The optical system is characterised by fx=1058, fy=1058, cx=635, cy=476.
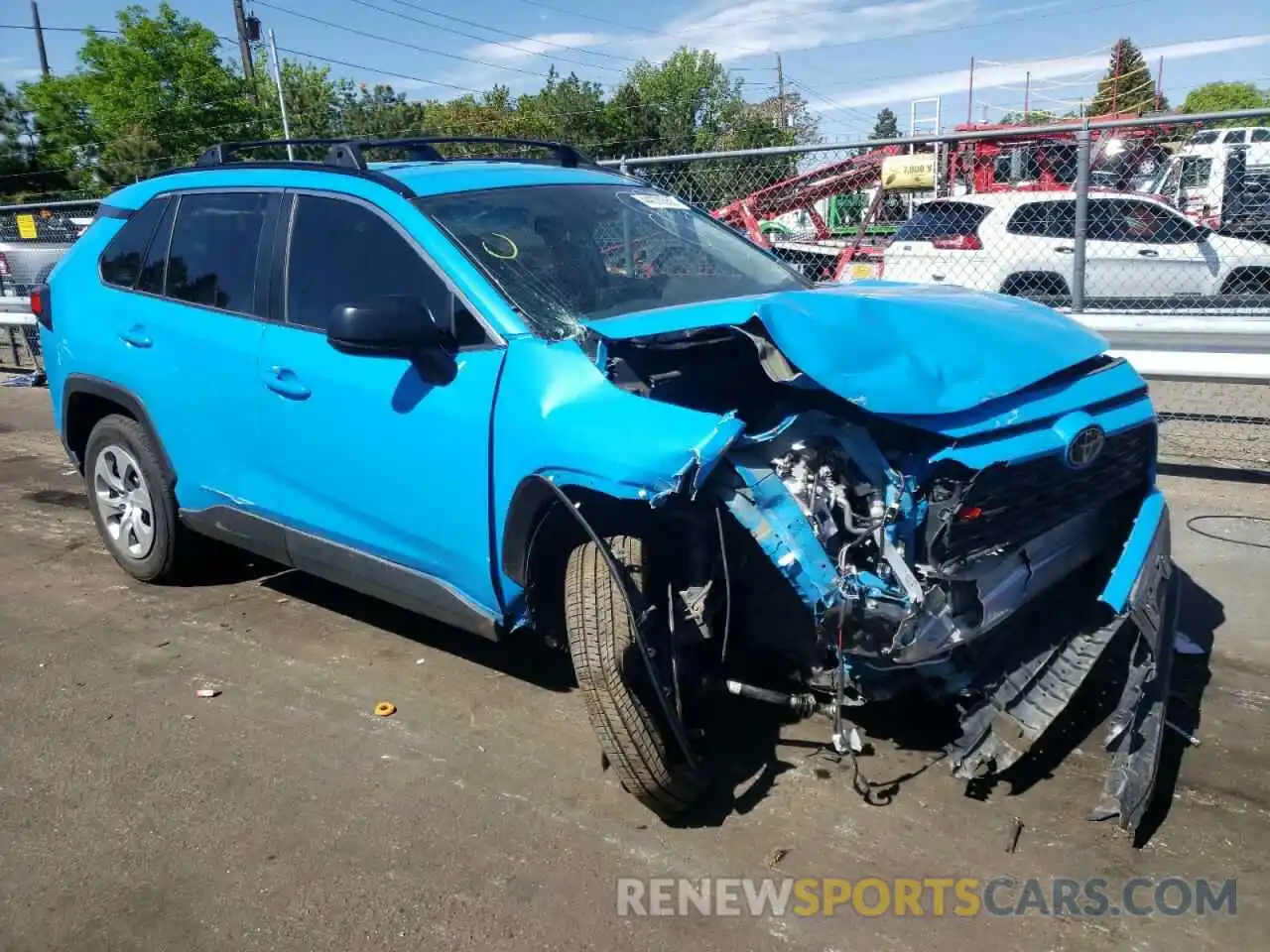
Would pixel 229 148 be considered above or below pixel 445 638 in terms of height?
above

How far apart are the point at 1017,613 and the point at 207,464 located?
3303 millimetres

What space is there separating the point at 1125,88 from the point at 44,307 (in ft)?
165

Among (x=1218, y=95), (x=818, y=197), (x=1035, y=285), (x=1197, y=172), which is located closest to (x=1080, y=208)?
(x=1035, y=285)

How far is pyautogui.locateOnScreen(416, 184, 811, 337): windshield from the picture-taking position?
368cm

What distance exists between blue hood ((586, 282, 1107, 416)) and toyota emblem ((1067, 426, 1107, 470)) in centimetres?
21

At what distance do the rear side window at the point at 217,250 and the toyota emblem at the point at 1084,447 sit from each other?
3.12 metres

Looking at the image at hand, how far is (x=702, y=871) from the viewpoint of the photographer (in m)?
2.96

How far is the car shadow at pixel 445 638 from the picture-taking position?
166 inches

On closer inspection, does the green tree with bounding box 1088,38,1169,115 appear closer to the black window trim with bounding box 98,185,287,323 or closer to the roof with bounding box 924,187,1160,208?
the roof with bounding box 924,187,1160,208

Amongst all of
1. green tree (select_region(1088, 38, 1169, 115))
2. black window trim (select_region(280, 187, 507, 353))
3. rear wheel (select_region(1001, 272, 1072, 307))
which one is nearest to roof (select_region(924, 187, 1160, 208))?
rear wheel (select_region(1001, 272, 1072, 307))

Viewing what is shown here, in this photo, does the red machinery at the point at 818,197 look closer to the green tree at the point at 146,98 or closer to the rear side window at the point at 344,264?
the rear side window at the point at 344,264

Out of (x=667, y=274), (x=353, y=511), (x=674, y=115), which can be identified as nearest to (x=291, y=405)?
(x=353, y=511)

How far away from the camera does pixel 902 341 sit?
3.16 metres

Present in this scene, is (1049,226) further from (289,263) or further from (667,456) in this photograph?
(667,456)
